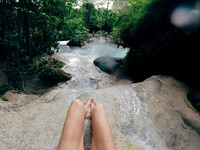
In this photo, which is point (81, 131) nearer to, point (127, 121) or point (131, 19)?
point (127, 121)

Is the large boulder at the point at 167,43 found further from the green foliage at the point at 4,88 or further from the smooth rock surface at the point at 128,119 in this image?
the green foliage at the point at 4,88

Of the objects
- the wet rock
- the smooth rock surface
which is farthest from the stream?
the wet rock

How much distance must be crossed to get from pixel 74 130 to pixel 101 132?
1.19 feet

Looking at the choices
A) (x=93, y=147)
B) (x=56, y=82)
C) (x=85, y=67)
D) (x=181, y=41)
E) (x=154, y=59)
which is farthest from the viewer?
(x=85, y=67)

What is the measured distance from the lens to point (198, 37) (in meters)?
7.46

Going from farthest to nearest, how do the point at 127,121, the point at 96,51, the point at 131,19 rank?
the point at 96,51 < the point at 131,19 < the point at 127,121

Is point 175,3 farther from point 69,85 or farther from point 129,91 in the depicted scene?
point 69,85

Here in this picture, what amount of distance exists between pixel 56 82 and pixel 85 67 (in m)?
3.23

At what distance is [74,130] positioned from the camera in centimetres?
329

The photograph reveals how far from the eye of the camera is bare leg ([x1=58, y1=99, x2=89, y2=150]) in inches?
119

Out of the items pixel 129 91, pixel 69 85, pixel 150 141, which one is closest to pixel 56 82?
pixel 69 85

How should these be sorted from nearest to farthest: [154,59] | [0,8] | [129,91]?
1. [129,91]
2. [154,59]
3. [0,8]

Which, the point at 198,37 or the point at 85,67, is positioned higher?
the point at 198,37

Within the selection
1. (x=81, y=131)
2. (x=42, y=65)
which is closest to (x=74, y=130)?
(x=81, y=131)
